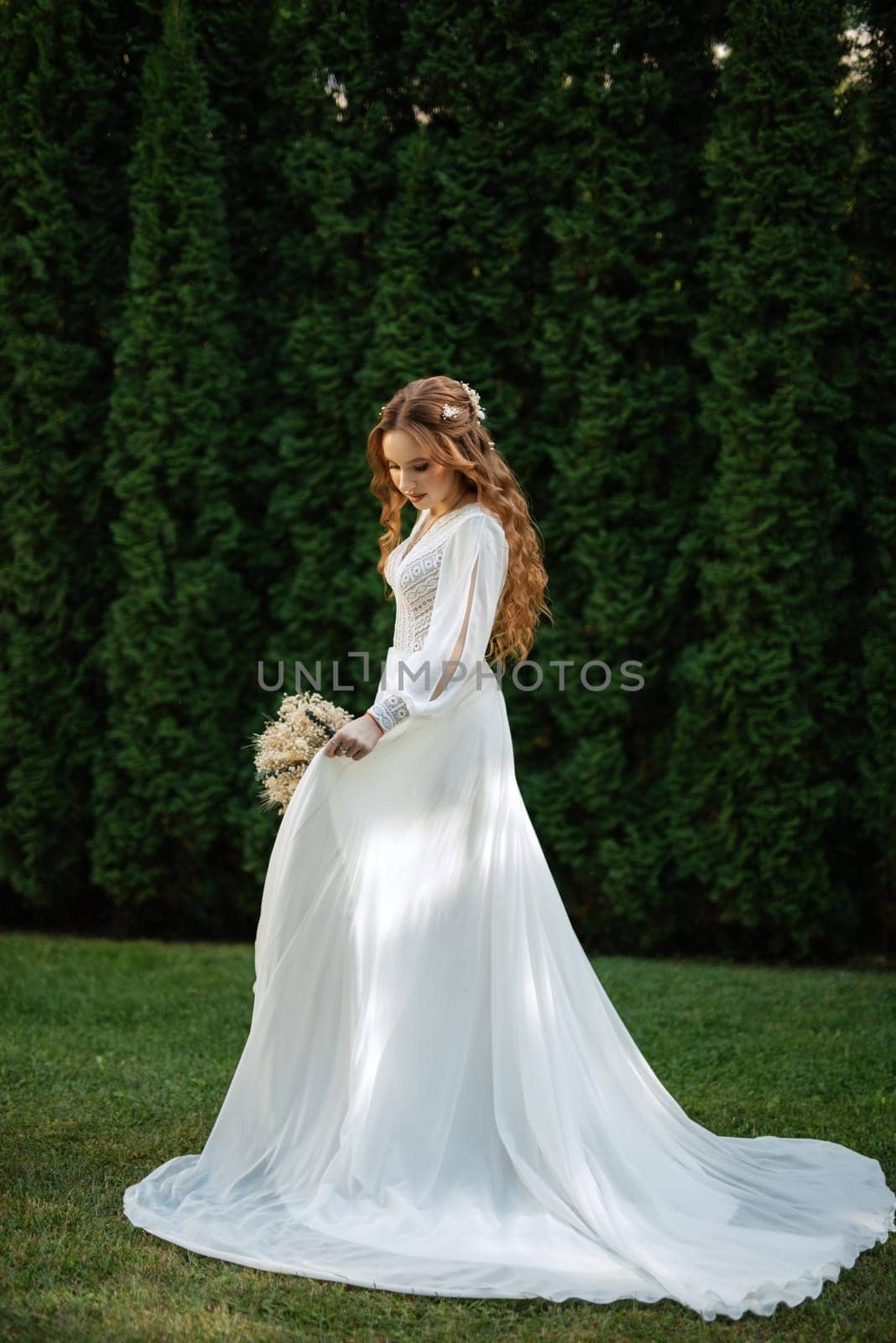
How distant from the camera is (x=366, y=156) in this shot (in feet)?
21.6

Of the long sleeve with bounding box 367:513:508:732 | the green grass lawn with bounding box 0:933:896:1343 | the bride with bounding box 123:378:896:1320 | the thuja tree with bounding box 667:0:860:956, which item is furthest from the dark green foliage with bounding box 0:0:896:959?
the long sleeve with bounding box 367:513:508:732

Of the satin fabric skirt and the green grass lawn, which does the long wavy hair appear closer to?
the satin fabric skirt

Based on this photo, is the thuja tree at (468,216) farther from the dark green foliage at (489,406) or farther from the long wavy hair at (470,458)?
the long wavy hair at (470,458)

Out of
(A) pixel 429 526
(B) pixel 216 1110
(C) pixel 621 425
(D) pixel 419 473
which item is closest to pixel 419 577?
(A) pixel 429 526

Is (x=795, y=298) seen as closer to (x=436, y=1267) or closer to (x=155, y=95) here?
(x=155, y=95)

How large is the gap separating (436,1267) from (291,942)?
91 centimetres

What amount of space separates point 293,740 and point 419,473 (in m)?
0.82

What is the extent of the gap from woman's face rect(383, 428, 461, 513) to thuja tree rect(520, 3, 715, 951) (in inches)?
117

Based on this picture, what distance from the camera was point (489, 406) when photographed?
21.3 ft

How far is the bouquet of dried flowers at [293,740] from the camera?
343cm

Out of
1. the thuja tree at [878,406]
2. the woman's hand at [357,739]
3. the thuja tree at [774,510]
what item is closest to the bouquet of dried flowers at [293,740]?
the woman's hand at [357,739]

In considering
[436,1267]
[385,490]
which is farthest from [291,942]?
[385,490]

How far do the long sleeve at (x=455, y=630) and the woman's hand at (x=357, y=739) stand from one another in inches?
1.1

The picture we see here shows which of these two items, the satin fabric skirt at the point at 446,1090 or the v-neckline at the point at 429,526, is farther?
the v-neckline at the point at 429,526
